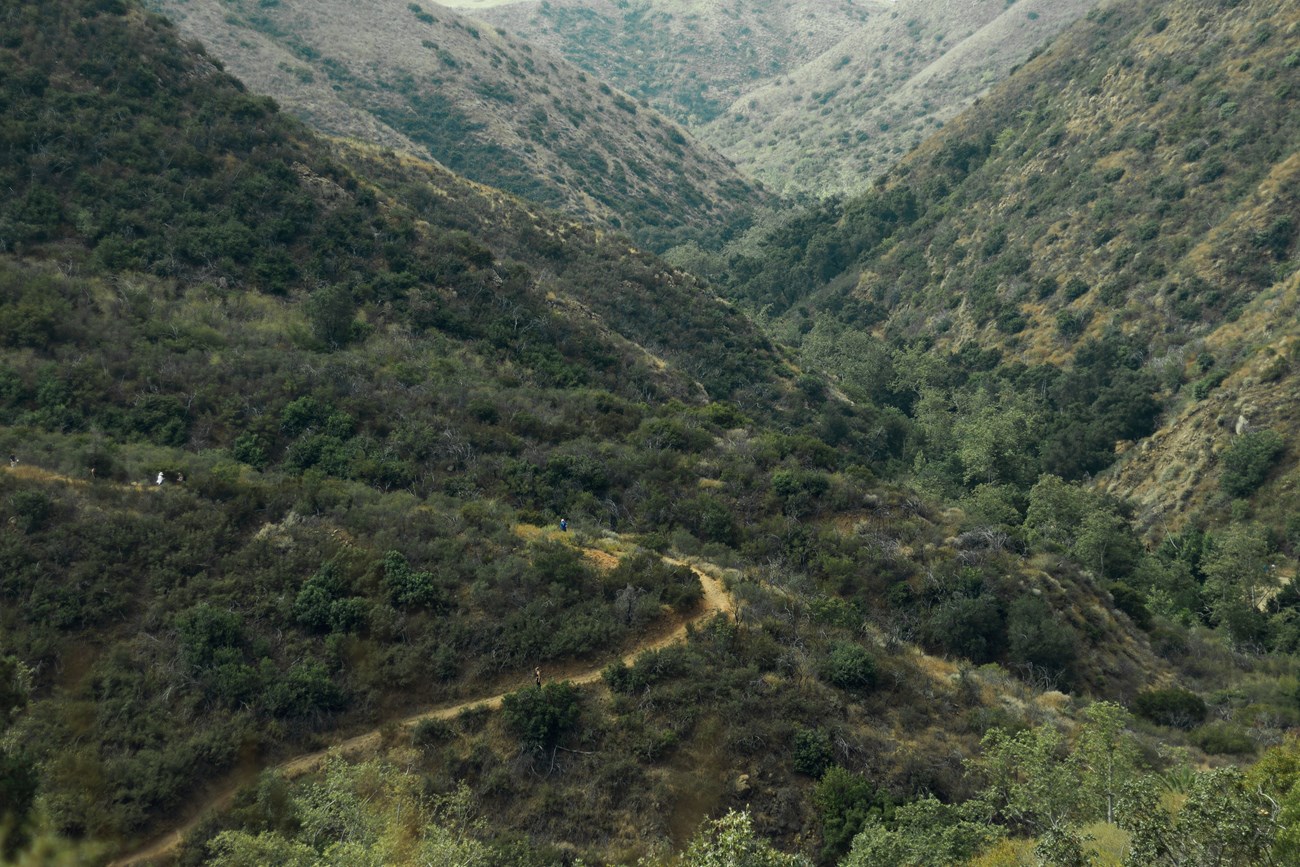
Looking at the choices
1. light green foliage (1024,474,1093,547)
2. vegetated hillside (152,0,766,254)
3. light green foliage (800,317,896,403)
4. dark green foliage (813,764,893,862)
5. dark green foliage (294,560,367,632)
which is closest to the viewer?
dark green foliage (813,764,893,862)

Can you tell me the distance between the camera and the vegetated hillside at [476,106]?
95375mm

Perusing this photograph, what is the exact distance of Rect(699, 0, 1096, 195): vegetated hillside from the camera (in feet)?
514

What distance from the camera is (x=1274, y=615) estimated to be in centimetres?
3700

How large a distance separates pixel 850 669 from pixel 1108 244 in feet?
208

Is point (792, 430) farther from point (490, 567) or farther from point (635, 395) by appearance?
point (490, 567)

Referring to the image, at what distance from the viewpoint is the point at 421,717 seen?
20.7m

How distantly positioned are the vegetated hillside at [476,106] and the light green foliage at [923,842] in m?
88.9

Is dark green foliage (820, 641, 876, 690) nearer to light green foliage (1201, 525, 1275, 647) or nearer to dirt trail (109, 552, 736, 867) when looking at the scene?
dirt trail (109, 552, 736, 867)

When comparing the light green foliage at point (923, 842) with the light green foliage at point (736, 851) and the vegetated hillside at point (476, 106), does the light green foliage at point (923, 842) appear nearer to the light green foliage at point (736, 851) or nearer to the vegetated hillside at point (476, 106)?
the light green foliage at point (736, 851)

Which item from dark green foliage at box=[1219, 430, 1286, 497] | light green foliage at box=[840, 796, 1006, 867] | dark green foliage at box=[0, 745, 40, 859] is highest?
dark green foliage at box=[1219, 430, 1286, 497]

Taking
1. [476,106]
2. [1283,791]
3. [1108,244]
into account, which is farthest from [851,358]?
[476,106]

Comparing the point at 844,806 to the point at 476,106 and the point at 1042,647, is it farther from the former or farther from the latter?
the point at 476,106

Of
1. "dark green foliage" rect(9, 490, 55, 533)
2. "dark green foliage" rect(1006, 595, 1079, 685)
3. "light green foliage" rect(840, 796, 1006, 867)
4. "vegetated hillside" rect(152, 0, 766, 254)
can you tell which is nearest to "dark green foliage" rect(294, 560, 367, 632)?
"dark green foliage" rect(9, 490, 55, 533)

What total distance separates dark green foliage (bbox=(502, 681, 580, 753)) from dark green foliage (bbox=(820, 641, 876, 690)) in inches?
301
